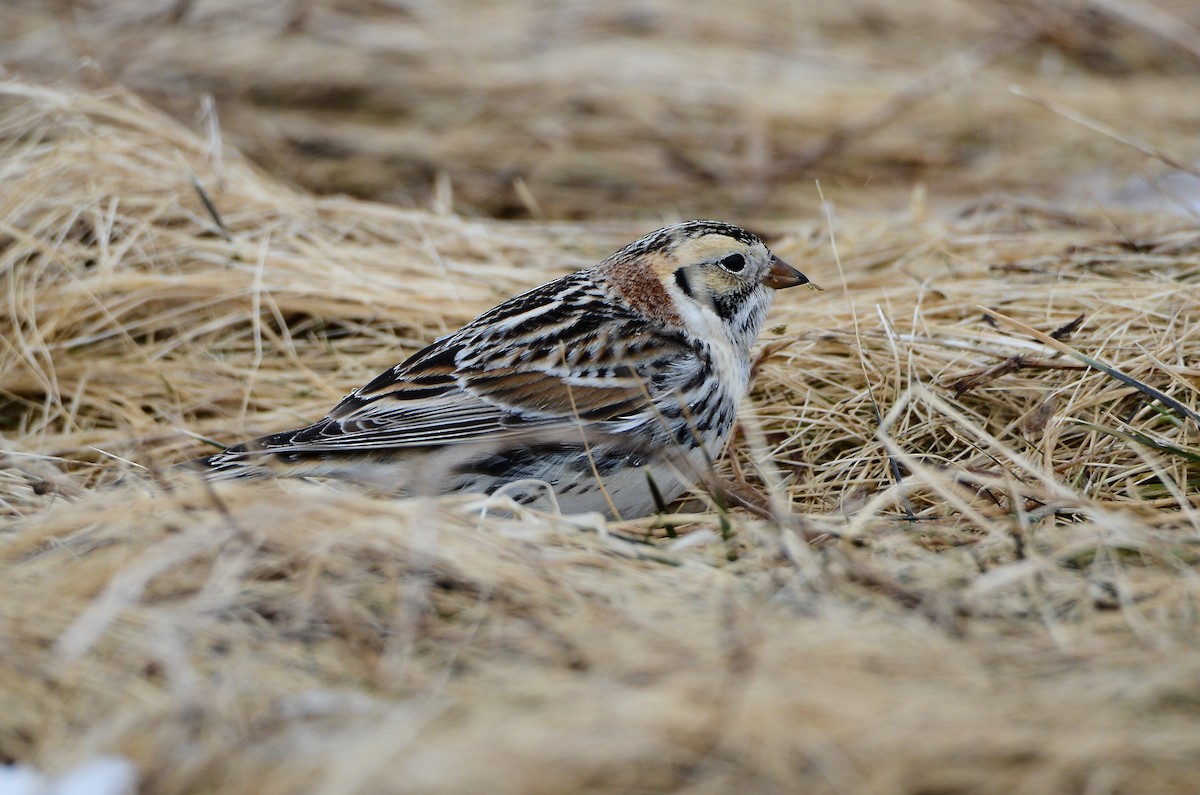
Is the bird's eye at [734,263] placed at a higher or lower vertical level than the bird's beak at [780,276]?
higher

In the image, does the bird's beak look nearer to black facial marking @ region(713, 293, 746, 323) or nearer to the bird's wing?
black facial marking @ region(713, 293, 746, 323)

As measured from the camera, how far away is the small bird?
11.4 ft

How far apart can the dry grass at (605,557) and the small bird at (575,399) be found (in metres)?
0.20

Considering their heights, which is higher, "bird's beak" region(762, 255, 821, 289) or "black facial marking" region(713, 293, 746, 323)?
"bird's beak" region(762, 255, 821, 289)

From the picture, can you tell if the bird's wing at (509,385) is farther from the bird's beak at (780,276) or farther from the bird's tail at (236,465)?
the bird's beak at (780,276)

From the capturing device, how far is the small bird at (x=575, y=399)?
11.4ft

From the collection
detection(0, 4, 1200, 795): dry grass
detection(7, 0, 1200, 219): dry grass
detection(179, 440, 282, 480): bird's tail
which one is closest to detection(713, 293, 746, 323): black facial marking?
detection(0, 4, 1200, 795): dry grass

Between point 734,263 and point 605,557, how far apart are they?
1.37 meters

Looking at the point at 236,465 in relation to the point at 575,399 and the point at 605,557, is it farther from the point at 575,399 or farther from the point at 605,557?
the point at 605,557

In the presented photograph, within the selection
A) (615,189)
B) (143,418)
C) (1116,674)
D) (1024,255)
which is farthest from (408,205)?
(1116,674)

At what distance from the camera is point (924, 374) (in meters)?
4.10

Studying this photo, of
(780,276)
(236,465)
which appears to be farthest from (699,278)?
(236,465)

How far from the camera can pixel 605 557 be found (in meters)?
2.90

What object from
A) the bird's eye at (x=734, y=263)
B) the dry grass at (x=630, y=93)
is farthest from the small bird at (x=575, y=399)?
the dry grass at (x=630, y=93)
